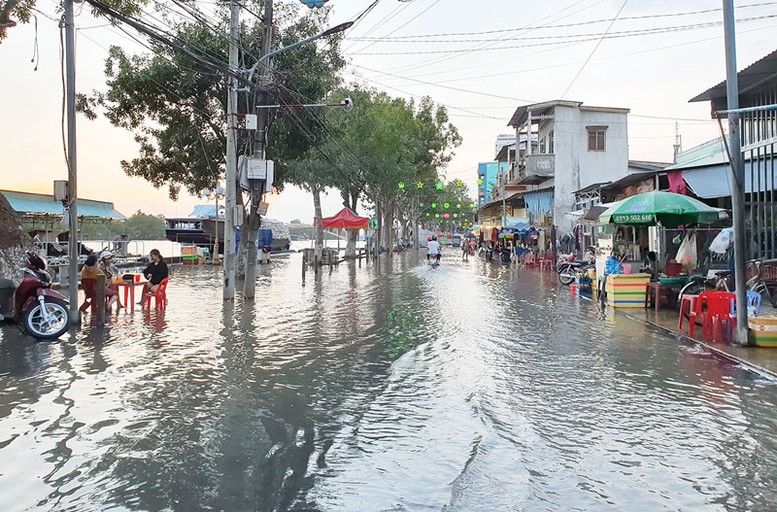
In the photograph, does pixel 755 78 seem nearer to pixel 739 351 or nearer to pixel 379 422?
pixel 739 351

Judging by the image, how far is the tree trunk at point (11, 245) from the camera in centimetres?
1029

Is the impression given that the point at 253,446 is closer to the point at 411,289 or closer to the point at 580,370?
the point at 580,370

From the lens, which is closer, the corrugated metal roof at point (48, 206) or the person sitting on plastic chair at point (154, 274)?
the person sitting on plastic chair at point (154, 274)

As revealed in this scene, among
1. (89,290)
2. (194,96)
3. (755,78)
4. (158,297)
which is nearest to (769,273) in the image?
(755,78)

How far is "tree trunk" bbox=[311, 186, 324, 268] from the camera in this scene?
102 feet

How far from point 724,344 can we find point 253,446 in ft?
27.0

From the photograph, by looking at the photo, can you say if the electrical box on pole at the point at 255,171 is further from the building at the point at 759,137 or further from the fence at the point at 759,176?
the fence at the point at 759,176

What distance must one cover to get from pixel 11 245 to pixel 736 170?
467 inches

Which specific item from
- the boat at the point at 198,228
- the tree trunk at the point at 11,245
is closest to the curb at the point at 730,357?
the tree trunk at the point at 11,245

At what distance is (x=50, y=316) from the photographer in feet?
34.8

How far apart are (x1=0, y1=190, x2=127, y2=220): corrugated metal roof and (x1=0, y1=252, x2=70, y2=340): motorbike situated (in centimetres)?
888

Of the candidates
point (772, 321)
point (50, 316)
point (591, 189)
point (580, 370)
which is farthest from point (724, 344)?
point (591, 189)

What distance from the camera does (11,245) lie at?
10391 mm

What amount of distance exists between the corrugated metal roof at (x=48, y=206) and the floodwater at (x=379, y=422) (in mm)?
12117
